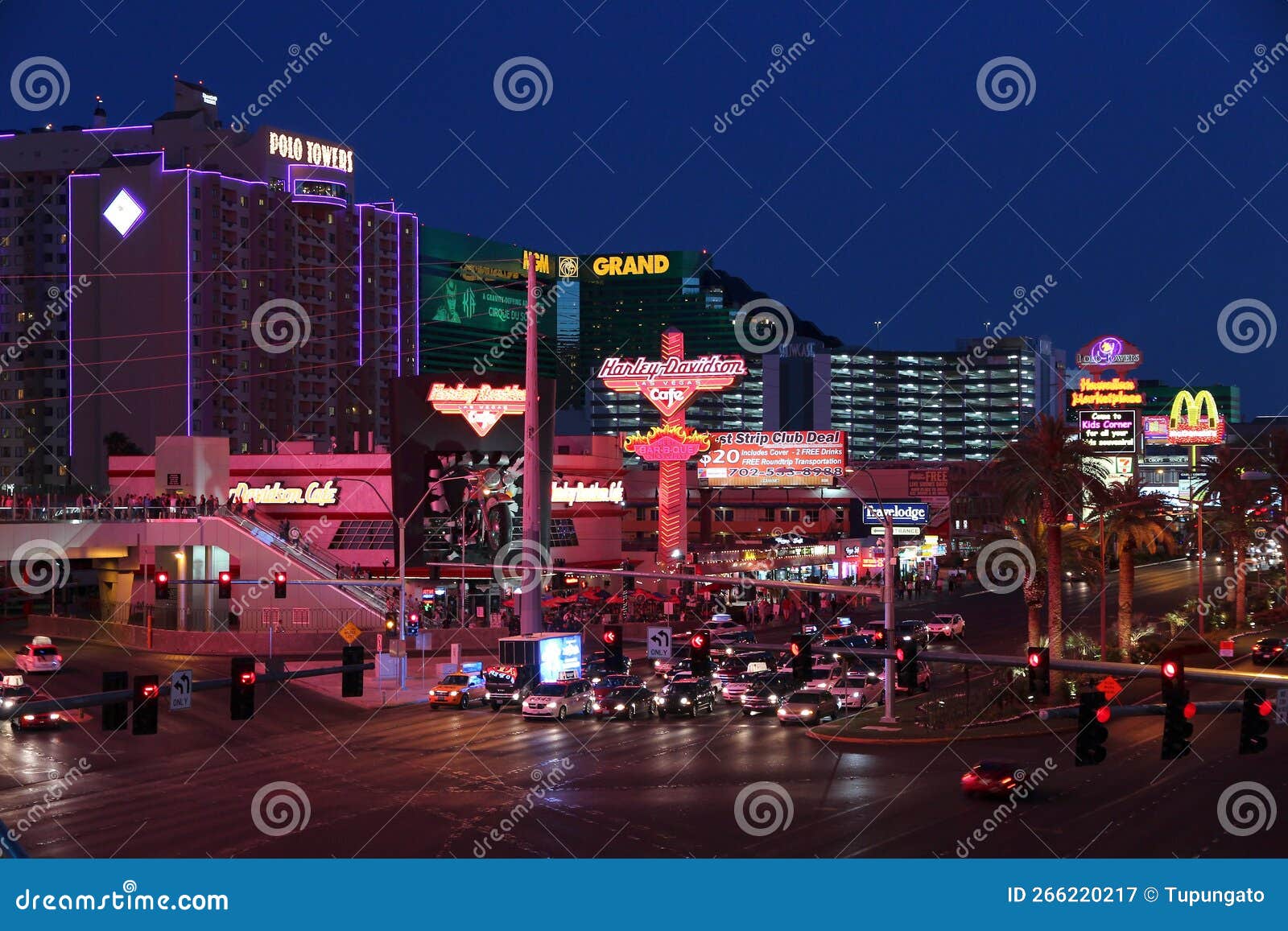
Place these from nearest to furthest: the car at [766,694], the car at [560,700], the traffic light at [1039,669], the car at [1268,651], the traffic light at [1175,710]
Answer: the traffic light at [1175,710]
the traffic light at [1039,669]
the car at [560,700]
the car at [766,694]
the car at [1268,651]

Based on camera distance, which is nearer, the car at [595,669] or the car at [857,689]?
the car at [857,689]

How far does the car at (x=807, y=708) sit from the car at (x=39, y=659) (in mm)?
26688

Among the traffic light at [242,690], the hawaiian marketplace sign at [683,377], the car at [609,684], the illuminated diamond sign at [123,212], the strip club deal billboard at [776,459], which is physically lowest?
the car at [609,684]

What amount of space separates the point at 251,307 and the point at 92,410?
16.9 m

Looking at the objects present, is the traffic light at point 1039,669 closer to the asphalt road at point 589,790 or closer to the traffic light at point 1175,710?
the traffic light at point 1175,710

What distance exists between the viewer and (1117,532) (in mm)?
54906

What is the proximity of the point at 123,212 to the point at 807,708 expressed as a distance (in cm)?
9815

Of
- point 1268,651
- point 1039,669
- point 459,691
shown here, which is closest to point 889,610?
point 1039,669

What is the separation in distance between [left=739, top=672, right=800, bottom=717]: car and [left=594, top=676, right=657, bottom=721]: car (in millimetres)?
3117

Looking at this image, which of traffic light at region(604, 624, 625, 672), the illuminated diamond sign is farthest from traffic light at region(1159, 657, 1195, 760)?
the illuminated diamond sign

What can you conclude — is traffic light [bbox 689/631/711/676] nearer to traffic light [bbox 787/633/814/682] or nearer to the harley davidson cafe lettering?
traffic light [bbox 787/633/814/682]

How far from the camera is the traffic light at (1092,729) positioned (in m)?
20.9

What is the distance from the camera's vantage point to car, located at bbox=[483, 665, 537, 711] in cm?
4678

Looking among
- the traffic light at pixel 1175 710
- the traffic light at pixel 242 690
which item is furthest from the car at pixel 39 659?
the traffic light at pixel 1175 710
